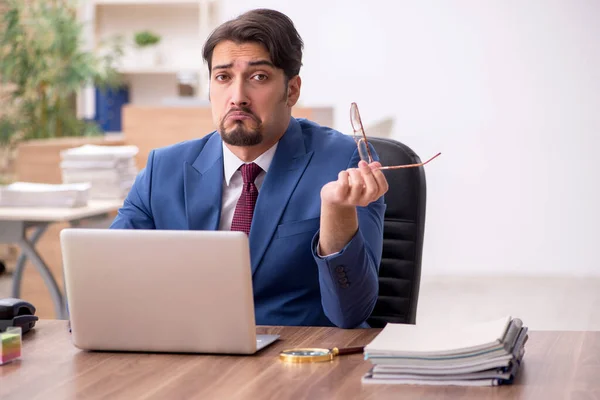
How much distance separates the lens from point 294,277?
75.8 inches

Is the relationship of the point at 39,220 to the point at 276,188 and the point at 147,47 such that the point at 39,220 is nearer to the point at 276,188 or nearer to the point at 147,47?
the point at 276,188

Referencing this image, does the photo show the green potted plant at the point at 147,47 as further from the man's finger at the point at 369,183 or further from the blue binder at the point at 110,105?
the man's finger at the point at 369,183

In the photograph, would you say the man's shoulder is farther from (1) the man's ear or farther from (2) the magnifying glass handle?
(2) the magnifying glass handle

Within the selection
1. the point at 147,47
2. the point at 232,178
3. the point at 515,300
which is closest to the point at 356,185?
the point at 232,178

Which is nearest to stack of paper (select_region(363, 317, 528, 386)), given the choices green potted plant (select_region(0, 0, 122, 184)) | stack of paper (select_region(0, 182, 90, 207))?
stack of paper (select_region(0, 182, 90, 207))

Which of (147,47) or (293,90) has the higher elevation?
(147,47)

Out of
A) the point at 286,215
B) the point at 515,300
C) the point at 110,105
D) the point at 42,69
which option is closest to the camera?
the point at 286,215

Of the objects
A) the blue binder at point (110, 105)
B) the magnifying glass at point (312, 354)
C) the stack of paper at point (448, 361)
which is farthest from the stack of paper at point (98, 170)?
the blue binder at point (110, 105)

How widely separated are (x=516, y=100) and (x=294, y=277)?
194 inches

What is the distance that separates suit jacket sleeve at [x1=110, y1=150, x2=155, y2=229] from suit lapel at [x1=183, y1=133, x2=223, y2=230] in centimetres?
9

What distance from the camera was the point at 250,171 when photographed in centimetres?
202

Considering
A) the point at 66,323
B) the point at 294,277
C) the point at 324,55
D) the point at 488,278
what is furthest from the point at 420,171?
the point at 324,55

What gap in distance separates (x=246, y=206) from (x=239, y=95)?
23 centimetres

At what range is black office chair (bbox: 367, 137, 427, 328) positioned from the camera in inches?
84.2
